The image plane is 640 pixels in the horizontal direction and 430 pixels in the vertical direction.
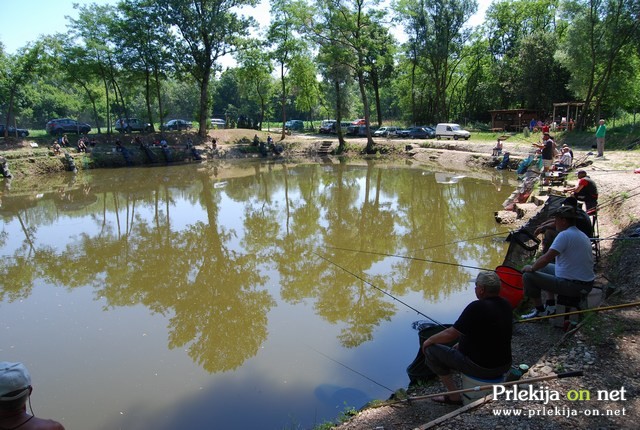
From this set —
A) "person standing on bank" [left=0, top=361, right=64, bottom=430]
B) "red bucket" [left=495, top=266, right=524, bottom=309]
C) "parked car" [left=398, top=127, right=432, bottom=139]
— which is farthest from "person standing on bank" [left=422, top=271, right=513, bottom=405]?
"parked car" [left=398, top=127, right=432, bottom=139]

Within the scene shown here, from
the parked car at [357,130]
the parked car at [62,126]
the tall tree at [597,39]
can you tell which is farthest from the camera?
the parked car at [357,130]

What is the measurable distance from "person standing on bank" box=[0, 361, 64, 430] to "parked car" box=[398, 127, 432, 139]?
37601mm

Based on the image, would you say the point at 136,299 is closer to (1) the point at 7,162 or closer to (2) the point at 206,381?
(2) the point at 206,381

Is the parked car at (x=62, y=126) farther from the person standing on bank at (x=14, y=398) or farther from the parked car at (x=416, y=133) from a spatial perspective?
the person standing on bank at (x=14, y=398)

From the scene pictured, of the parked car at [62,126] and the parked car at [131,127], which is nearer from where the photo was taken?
the parked car at [62,126]

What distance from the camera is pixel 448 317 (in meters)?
6.49

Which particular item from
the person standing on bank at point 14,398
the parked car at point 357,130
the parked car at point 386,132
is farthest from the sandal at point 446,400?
the parked car at point 357,130

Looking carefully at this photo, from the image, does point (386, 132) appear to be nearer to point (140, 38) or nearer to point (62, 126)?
point (140, 38)

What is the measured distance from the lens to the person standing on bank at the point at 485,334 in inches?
136

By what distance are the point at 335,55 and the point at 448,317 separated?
2696cm

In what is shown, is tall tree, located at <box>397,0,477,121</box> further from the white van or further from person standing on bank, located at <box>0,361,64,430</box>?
person standing on bank, located at <box>0,361,64,430</box>

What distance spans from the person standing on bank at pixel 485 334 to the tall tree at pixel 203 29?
31803 mm

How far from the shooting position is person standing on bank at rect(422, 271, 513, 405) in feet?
11.3

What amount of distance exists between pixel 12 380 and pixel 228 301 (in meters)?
5.24
